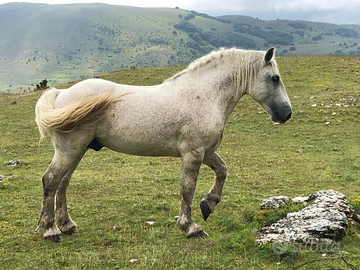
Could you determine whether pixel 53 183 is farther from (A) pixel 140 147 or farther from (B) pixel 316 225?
(B) pixel 316 225

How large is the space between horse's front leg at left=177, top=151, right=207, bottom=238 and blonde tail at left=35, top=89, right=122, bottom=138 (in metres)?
1.60

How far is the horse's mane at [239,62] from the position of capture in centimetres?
572

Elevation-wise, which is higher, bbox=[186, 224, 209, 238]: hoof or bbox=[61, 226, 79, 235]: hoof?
bbox=[186, 224, 209, 238]: hoof

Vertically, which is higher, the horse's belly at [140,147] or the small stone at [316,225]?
the horse's belly at [140,147]

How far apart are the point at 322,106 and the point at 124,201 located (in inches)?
649

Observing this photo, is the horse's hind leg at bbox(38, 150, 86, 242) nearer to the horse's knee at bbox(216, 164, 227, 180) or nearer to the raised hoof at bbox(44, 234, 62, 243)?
the raised hoof at bbox(44, 234, 62, 243)

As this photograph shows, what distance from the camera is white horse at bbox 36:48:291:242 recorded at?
5.35m

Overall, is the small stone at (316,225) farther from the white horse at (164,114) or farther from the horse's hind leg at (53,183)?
the horse's hind leg at (53,183)

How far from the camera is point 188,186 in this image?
5539mm

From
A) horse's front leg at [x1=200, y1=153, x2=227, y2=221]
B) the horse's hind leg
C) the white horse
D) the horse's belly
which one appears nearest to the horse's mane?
the white horse

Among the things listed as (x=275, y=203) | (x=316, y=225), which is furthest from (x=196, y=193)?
(x=316, y=225)

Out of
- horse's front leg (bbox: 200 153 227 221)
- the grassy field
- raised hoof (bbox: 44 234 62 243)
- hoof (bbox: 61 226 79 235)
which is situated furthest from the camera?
horse's front leg (bbox: 200 153 227 221)

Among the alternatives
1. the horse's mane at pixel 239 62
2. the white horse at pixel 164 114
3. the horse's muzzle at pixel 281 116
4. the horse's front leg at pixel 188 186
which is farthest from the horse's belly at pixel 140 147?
the horse's muzzle at pixel 281 116

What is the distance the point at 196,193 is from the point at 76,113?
478cm
